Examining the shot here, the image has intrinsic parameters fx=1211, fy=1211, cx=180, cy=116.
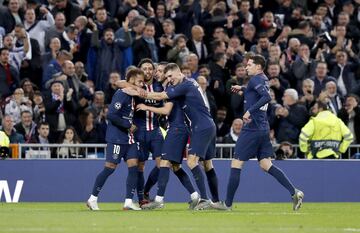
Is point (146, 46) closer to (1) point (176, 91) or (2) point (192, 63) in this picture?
(2) point (192, 63)

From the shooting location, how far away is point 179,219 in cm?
1659

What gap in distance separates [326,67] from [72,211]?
9.63 metres

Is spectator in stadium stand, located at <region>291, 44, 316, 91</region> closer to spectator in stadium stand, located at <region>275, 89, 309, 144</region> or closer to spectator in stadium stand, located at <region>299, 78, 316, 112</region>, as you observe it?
spectator in stadium stand, located at <region>299, 78, 316, 112</region>

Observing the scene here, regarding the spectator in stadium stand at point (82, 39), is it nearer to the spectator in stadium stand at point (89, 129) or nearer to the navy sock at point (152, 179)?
the spectator in stadium stand at point (89, 129)

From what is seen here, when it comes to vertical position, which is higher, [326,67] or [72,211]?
[326,67]

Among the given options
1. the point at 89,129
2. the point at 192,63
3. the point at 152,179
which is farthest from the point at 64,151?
the point at 192,63

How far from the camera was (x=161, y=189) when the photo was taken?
63.6ft

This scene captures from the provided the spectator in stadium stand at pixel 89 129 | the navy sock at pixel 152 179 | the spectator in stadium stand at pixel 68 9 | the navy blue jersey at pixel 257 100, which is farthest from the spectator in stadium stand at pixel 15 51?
the navy blue jersey at pixel 257 100

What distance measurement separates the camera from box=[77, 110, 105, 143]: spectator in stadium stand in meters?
24.7

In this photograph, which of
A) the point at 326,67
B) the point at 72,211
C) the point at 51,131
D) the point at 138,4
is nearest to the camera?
the point at 72,211

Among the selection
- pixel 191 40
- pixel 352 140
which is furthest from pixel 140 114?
pixel 191 40

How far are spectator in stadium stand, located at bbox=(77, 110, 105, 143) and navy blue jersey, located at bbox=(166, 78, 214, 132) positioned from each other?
5.61 metres

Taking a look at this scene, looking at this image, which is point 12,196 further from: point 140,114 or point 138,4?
point 138,4

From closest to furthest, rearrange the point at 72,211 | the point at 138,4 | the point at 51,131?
the point at 72,211 → the point at 51,131 → the point at 138,4
